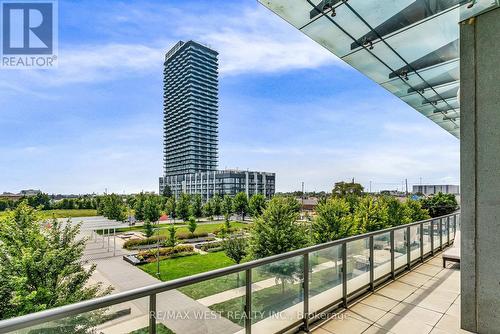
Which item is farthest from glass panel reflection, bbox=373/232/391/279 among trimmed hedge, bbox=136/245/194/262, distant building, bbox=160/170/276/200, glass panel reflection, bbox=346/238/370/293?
distant building, bbox=160/170/276/200

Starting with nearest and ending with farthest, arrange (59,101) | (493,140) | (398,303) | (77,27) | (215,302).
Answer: (215,302)
(493,140)
(398,303)
(77,27)
(59,101)

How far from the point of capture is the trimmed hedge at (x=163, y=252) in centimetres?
2507

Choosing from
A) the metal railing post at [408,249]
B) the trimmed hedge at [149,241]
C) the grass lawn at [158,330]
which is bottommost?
the trimmed hedge at [149,241]

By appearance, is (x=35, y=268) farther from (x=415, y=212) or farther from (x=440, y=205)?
(x=440, y=205)

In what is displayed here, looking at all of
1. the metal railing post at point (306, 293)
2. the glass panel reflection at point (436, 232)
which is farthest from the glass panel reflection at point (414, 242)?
the metal railing post at point (306, 293)

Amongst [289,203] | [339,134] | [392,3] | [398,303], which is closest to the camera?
[392,3]

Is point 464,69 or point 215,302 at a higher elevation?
point 464,69

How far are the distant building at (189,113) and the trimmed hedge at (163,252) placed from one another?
313 ft

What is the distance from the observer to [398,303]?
4.22m

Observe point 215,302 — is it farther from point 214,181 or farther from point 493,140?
point 214,181

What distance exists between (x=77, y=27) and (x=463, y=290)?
12.5m

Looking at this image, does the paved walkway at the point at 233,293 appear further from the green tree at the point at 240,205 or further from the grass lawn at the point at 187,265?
the green tree at the point at 240,205

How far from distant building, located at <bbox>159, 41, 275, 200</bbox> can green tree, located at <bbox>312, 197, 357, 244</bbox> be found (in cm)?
10853

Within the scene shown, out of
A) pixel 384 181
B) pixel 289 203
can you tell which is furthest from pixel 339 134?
pixel 384 181
